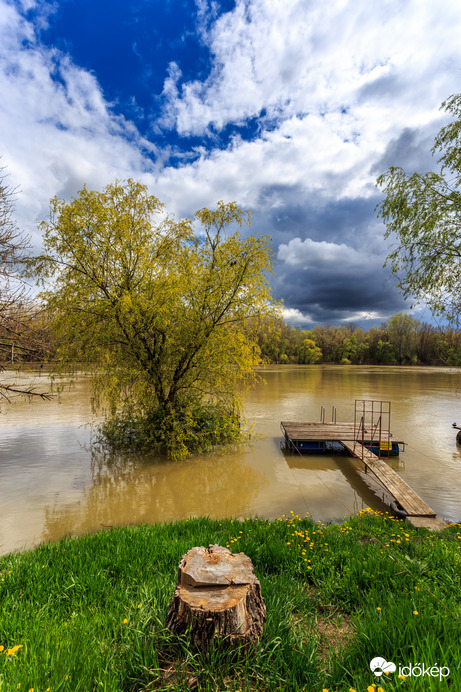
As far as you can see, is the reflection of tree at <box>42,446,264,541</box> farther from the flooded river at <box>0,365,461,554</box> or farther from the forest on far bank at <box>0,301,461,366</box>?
the forest on far bank at <box>0,301,461,366</box>

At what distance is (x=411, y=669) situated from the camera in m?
2.04

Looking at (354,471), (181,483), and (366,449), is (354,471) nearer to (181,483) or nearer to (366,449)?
(366,449)

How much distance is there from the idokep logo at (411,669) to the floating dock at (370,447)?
570cm

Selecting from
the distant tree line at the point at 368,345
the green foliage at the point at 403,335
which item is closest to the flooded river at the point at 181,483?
the distant tree line at the point at 368,345

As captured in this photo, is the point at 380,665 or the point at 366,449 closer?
the point at 380,665

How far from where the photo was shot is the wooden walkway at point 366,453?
7.59 m

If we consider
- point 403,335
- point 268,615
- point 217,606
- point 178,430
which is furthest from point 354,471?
point 403,335

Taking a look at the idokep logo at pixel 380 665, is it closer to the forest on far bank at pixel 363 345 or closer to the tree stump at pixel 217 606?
the tree stump at pixel 217 606

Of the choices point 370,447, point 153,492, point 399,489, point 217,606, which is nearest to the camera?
point 217,606

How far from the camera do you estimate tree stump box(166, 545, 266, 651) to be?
2.32m

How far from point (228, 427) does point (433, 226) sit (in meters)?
9.51

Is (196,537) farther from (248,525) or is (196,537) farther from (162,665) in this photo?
(162,665)

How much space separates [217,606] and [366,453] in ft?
35.5

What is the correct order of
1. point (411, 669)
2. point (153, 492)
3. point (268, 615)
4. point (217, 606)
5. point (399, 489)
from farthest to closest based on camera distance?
point (153, 492), point (399, 489), point (268, 615), point (217, 606), point (411, 669)
